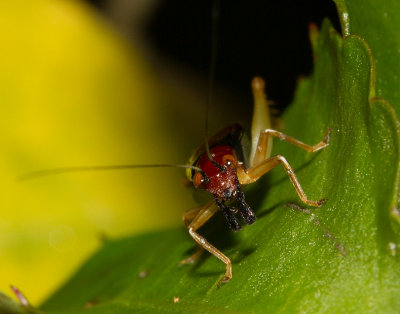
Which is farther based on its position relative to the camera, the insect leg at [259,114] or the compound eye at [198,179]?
the insect leg at [259,114]

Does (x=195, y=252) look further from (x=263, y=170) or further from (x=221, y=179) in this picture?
(x=263, y=170)

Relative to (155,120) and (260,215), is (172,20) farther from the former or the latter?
(260,215)

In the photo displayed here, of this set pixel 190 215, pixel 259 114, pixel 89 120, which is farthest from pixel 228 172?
pixel 89 120

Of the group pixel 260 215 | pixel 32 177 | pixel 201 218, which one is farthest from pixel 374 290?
pixel 32 177

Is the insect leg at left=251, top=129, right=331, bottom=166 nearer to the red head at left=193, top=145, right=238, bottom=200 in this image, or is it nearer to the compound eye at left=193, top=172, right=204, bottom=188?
the red head at left=193, top=145, right=238, bottom=200

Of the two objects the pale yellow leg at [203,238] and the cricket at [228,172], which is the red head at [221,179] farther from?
the pale yellow leg at [203,238]

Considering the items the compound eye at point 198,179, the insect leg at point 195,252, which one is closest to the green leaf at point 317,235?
the insect leg at point 195,252
